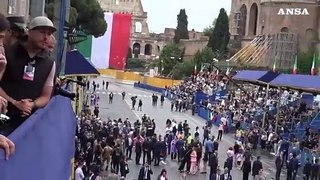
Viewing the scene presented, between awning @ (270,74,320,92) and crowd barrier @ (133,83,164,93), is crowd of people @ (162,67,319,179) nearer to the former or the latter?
awning @ (270,74,320,92)

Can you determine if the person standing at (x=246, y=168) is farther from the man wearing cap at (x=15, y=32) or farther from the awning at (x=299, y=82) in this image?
the man wearing cap at (x=15, y=32)

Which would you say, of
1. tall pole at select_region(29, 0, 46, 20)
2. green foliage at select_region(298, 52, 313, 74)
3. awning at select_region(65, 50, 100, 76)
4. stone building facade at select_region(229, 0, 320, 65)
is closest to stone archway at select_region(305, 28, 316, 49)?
stone building facade at select_region(229, 0, 320, 65)

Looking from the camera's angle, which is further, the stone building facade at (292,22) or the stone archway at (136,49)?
the stone archway at (136,49)

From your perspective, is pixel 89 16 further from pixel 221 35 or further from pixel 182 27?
pixel 182 27

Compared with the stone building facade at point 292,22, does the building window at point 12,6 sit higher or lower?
lower

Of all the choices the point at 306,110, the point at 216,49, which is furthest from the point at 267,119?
the point at 216,49

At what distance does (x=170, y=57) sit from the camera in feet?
296

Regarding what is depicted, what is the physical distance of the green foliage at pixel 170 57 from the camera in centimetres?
9006

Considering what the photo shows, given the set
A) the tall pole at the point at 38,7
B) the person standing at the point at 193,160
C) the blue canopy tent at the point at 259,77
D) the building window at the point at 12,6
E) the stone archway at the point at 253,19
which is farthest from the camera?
the stone archway at the point at 253,19

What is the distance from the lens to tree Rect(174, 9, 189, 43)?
356ft

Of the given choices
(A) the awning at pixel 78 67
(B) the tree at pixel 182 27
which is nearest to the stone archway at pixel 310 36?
(B) the tree at pixel 182 27

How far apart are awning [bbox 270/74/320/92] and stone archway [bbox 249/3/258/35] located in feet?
154

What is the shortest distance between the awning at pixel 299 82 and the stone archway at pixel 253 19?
47.0m

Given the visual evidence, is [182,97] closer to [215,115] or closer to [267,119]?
[215,115]
